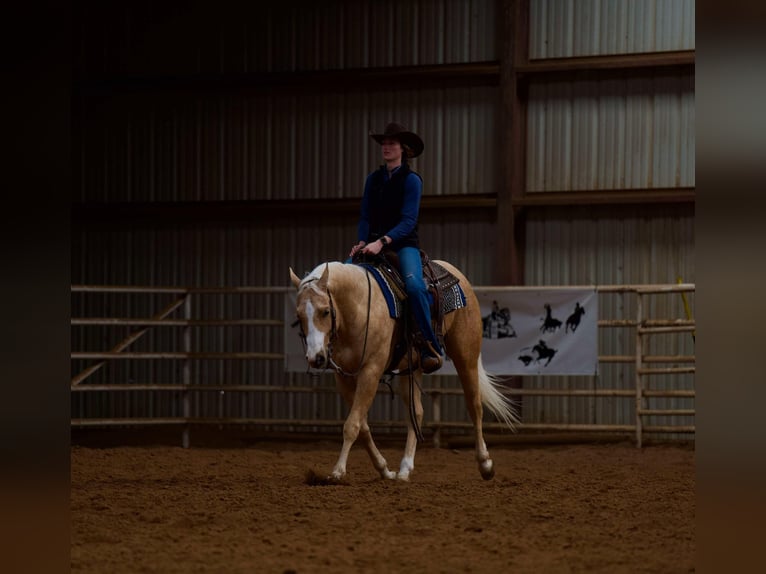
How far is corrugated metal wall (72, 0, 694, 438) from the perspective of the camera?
9922mm

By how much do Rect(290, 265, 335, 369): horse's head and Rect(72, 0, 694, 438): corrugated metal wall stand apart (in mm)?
5460

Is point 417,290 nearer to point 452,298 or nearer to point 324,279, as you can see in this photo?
point 452,298

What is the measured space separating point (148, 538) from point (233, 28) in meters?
8.82

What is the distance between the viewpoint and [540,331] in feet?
28.8

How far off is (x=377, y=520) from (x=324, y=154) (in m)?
7.50

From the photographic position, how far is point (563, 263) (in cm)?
1013

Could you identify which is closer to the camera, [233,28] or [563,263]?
[563,263]

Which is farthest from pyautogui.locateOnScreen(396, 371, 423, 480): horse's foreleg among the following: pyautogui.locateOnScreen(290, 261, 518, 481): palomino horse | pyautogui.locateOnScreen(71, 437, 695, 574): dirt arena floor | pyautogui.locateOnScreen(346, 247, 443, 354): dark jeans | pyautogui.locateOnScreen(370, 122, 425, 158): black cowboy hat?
pyautogui.locateOnScreen(370, 122, 425, 158): black cowboy hat

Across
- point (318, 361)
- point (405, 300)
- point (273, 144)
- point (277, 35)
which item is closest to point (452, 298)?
point (405, 300)

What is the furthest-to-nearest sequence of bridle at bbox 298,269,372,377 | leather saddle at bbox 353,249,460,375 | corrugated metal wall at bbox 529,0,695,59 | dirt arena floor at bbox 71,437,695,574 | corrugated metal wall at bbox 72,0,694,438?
corrugated metal wall at bbox 72,0,694,438 → corrugated metal wall at bbox 529,0,695,59 → leather saddle at bbox 353,249,460,375 → bridle at bbox 298,269,372,377 → dirt arena floor at bbox 71,437,695,574

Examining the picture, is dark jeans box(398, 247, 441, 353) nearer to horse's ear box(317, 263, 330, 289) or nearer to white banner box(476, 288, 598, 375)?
horse's ear box(317, 263, 330, 289)

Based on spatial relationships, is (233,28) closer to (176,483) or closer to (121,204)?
(121,204)
